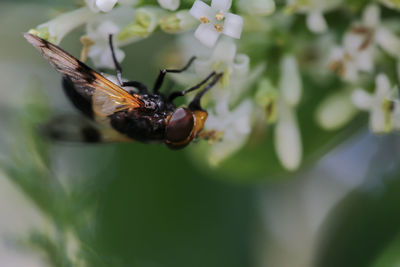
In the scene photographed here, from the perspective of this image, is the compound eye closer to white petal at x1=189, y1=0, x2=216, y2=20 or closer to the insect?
the insect

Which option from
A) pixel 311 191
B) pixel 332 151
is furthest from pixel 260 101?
pixel 311 191

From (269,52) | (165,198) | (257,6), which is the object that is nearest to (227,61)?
(257,6)

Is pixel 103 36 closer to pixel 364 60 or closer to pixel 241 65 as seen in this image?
pixel 241 65

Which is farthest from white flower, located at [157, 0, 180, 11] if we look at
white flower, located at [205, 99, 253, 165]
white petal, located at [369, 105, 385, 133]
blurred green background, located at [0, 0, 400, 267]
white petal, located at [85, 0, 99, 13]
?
white petal, located at [369, 105, 385, 133]

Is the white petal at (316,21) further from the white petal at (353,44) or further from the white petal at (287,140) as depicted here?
the white petal at (287,140)

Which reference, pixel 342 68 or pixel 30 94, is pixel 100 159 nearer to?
pixel 30 94

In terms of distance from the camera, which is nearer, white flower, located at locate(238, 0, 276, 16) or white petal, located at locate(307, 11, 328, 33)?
white flower, located at locate(238, 0, 276, 16)
